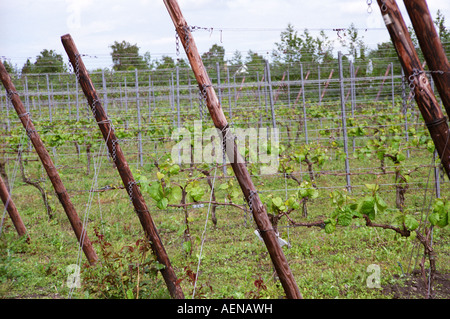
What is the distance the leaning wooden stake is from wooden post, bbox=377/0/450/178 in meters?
1.17

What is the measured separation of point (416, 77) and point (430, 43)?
200 millimetres

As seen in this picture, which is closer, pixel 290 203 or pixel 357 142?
pixel 290 203

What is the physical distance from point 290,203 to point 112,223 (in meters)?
3.19

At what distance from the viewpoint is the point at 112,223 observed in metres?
6.45

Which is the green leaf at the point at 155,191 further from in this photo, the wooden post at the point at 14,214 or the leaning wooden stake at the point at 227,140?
the wooden post at the point at 14,214

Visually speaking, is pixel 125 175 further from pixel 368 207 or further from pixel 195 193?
pixel 368 207

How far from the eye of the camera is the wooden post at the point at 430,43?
2443mm

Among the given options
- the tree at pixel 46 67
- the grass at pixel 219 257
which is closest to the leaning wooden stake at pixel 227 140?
the grass at pixel 219 257

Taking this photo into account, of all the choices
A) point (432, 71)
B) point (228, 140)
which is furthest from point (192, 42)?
point (432, 71)

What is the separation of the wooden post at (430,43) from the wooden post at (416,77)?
0.06 metres

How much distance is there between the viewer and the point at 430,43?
2.47 metres

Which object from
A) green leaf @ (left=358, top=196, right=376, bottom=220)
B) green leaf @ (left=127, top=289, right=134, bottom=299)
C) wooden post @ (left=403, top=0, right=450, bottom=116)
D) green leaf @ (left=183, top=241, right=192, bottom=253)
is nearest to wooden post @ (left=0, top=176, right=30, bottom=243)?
green leaf @ (left=183, top=241, right=192, bottom=253)

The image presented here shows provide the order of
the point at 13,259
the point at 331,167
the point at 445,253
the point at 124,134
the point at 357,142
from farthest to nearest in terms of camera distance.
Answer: the point at 357,142
the point at 124,134
the point at 331,167
the point at 13,259
the point at 445,253
